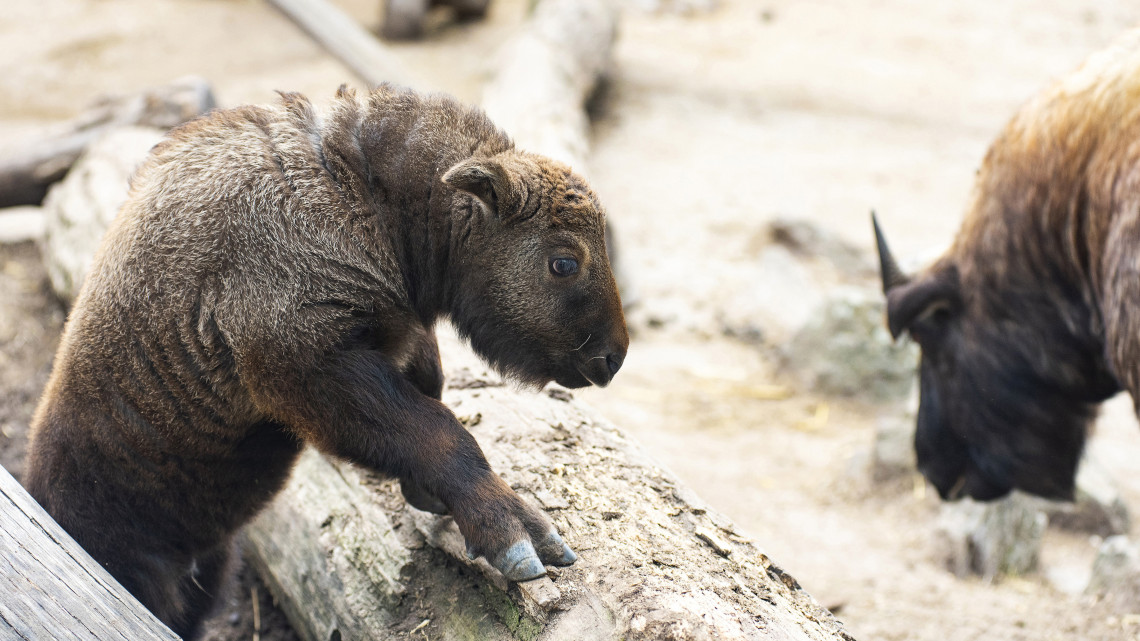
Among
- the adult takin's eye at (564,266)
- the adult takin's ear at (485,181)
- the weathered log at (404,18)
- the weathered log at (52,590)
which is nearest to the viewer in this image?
the weathered log at (52,590)

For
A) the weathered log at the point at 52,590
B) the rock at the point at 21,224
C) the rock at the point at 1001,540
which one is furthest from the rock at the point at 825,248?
the weathered log at the point at 52,590

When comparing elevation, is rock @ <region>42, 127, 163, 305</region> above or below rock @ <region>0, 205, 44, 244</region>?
above

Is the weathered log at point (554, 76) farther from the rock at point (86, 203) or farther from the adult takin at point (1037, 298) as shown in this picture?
the adult takin at point (1037, 298)

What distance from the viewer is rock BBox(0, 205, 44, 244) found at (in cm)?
655

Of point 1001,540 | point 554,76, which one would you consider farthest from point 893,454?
point 554,76

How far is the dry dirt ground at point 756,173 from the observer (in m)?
5.00

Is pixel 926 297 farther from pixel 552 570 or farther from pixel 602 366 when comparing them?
pixel 552 570

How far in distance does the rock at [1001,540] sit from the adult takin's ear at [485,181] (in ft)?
10.9

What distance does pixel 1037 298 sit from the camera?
400cm

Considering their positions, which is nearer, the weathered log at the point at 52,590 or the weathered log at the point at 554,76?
the weathered log at the point at 52,590

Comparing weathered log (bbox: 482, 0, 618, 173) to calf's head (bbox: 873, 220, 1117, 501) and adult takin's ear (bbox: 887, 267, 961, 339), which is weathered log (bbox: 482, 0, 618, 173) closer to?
adult takin's ear (bbox: 887, 267, 961, 339)

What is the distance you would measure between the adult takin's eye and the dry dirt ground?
1.99 m

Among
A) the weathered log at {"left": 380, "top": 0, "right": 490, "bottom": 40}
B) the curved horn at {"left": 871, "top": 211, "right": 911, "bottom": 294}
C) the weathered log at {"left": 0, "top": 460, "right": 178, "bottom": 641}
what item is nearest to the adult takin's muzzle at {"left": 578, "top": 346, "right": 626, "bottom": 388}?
the weathered log at {"left": 0, "top": 460, "right": 178, "bottom": 641}

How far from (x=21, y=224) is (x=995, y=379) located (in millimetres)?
6719
